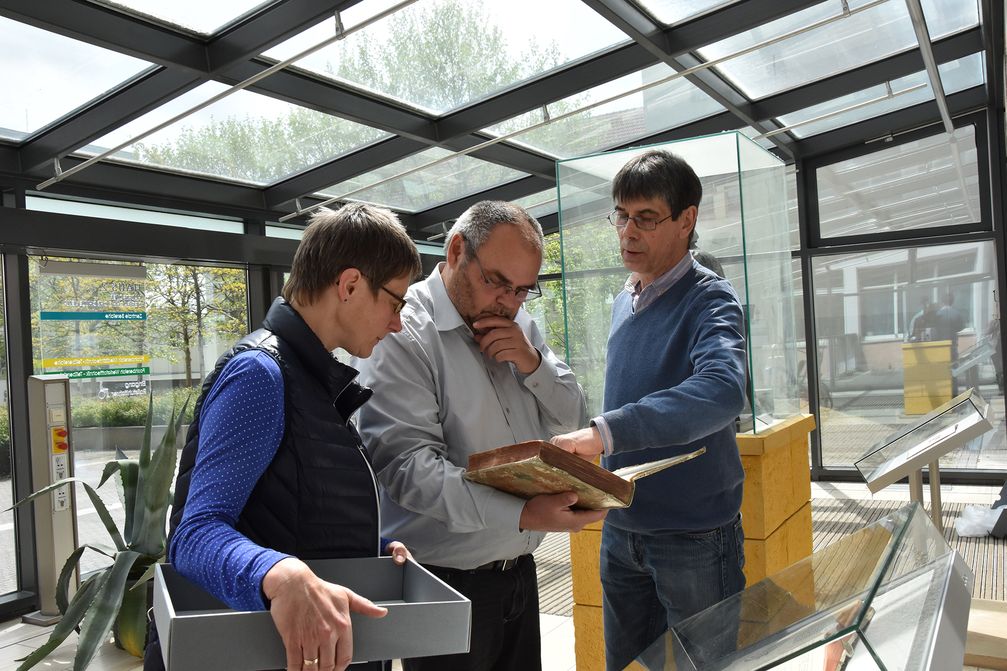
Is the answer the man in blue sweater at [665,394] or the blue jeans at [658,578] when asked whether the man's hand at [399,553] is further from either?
the blue jeans at [658,578]

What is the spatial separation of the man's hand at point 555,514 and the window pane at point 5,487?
4.57m

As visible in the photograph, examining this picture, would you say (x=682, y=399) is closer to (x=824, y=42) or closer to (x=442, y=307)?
(x=442, y=307)

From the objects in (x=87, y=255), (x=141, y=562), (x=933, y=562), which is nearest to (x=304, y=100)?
(x=87, y=255)

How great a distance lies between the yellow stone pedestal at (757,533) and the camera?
297 centimetres

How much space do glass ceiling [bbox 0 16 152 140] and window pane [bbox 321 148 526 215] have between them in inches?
82.5

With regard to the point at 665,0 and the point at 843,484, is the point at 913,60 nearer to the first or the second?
the point at 665,0

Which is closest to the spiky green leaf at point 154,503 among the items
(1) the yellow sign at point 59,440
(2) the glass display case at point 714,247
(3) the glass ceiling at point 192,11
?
(1) the yellow sign at point 59,440

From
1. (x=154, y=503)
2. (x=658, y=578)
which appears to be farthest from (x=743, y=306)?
(x=154, y=503)

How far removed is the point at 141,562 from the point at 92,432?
1615mm

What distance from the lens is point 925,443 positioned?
10.0ft

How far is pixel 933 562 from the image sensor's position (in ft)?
3.33

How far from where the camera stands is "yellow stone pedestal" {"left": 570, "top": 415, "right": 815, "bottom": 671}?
2.97 metres

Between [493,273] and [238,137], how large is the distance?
3.83 meters

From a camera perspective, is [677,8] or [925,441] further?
[677,8]
